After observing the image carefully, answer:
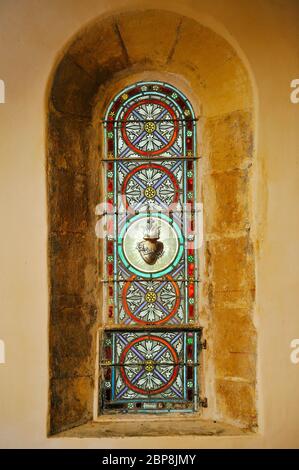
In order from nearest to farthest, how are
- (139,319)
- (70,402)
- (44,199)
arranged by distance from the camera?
1. (44,199)
2. (70,402)
3. (139,319)

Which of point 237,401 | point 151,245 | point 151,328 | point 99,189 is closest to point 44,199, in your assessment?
point 99,189

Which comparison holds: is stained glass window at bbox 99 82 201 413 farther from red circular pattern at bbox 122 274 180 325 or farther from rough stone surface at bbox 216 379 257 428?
rough stone surface at bbox 216 379 257 428

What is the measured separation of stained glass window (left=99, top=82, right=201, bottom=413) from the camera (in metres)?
Result: 3.97

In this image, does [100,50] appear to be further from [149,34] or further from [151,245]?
[151,245]

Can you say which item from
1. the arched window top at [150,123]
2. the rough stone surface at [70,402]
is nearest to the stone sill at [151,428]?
the rough stone surface at [70,402]

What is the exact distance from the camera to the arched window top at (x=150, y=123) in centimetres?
412

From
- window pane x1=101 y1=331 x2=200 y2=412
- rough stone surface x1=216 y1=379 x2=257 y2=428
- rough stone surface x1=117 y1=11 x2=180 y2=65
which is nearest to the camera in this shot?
rough stone surface x1=216 y1=379 x2=257 y2=428

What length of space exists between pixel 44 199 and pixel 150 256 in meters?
0.77

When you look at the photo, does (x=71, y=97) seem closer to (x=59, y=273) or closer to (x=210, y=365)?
(x=59, y=273)

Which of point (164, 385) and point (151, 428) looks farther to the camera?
point (164, 385)


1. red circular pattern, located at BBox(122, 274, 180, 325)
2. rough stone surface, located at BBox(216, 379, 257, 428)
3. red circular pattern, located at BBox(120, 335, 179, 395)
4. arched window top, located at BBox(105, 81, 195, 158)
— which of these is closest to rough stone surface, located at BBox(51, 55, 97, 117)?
arched window top, located at BBox(105, 81, 195, 158)

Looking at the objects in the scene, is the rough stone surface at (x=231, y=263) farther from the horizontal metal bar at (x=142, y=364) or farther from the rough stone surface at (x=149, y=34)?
the rough stone surface at (x=149, y=34)

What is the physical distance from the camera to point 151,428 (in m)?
3.77

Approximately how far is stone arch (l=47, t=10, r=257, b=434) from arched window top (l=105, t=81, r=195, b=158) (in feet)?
0.23
